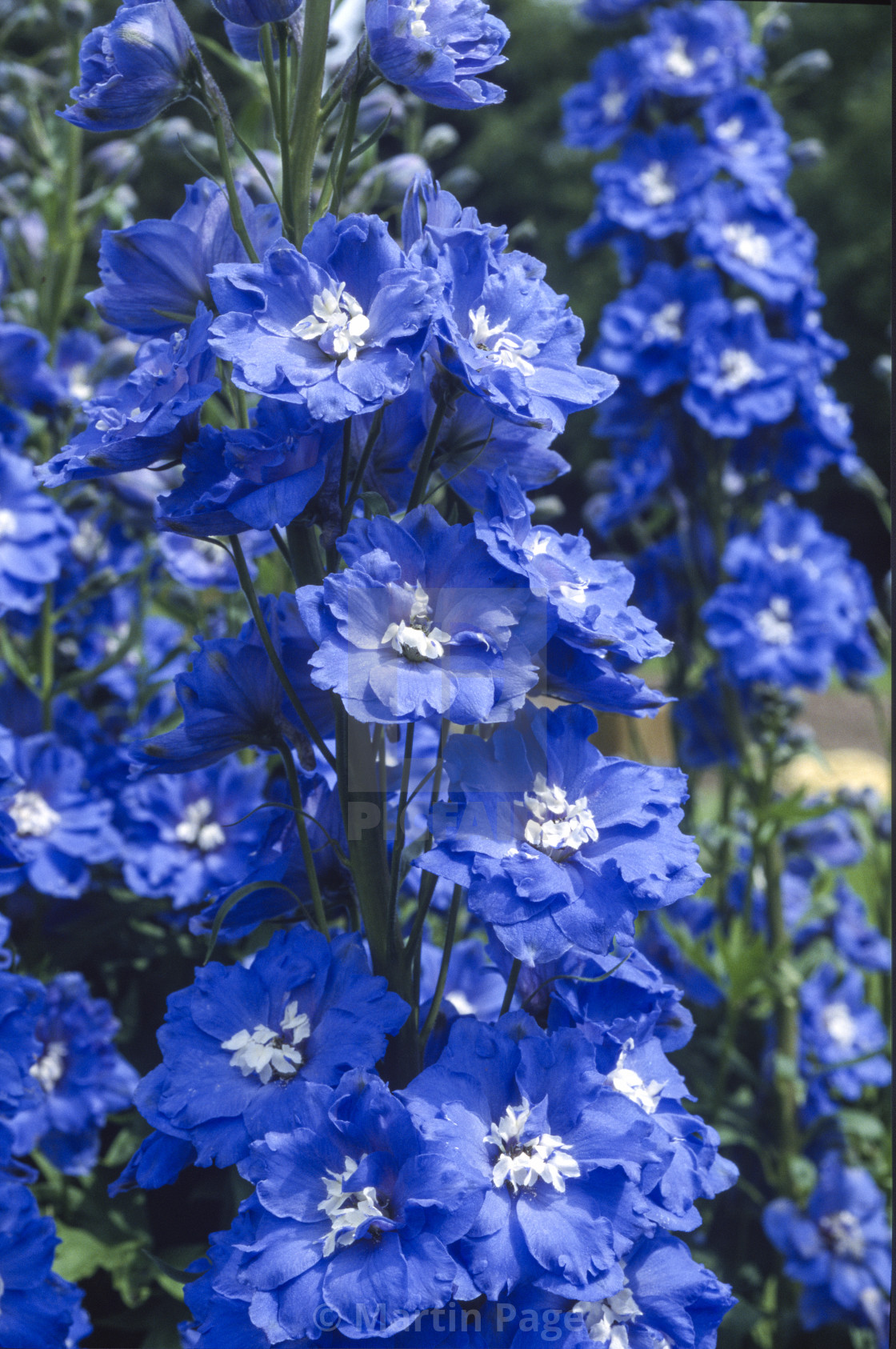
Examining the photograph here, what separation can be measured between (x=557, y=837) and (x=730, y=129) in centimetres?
125

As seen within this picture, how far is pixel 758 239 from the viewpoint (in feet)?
4.83

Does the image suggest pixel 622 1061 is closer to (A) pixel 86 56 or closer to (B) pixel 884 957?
(A) pixel 86 56

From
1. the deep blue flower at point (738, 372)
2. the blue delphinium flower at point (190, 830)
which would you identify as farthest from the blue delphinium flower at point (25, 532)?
A: the deep blue flower at point (738, 372)

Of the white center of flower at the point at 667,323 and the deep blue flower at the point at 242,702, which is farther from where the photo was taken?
the white center of flower at the point at 667,323

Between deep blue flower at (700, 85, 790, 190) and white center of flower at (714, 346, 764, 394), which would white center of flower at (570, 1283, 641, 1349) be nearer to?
white center of flower at (714, 346, 764, 394)

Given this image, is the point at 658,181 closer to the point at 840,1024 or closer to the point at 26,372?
the point at 26,372

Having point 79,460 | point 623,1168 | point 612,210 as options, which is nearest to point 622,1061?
point 623,1168

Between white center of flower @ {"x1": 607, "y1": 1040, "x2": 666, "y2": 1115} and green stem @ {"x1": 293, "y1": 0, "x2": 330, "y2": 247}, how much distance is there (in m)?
0.45

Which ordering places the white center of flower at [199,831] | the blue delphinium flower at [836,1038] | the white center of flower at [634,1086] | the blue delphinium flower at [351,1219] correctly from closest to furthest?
the blue delphinium flower at [351,1219]
the white center of flower at [634,1086]
the white center of flower at [199,831]
the blue delphinium flower at [836,1038]

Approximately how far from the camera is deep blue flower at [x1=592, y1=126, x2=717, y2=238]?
1.46 meters

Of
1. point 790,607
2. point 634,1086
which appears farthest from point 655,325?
point 634,1086

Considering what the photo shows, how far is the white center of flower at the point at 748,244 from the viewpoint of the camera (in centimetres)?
147

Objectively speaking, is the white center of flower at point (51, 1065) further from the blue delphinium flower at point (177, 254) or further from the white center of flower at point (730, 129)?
the white center of flower at point (730, 129)

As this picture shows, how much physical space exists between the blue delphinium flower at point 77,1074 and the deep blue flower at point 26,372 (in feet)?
1.80
